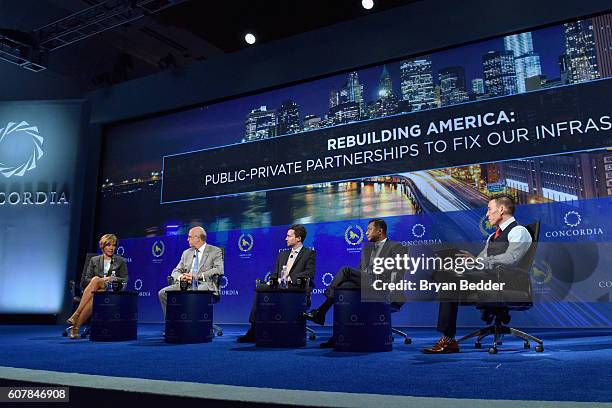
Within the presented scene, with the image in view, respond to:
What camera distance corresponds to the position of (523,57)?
20.9 feet

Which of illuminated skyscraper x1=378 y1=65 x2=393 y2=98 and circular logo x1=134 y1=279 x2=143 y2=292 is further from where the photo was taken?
circular logo x1=134 y1=279 x2=143 y2=292

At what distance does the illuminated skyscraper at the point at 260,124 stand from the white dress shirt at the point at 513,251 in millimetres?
4992

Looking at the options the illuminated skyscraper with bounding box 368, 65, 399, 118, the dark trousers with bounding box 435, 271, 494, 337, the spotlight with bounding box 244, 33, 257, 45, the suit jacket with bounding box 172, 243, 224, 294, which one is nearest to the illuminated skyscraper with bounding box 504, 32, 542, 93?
the illuminated skyscraper with bounding box 368, 65, 399, 118

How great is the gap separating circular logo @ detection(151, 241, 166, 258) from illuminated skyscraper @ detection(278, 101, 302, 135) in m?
2.76

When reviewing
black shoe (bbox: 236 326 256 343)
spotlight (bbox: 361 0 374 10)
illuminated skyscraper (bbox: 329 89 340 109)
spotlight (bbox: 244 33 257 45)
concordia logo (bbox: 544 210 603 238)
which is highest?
spotlight (bbox: 244 33 257 45)

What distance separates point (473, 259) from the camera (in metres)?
3.47

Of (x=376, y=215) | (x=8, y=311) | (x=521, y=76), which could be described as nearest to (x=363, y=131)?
(x=376, y=215)

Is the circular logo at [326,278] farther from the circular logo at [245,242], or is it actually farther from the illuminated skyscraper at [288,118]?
the illuminated skyscraper at [288,118]

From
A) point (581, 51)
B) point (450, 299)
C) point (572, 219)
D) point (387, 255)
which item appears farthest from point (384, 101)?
point (450, 299)

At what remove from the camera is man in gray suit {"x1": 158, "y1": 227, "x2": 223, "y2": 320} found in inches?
211

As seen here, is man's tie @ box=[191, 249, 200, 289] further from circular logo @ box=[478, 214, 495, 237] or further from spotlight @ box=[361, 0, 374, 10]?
spotlight @ box=[361, 0, 374, 10]

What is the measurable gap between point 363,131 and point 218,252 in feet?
9.43

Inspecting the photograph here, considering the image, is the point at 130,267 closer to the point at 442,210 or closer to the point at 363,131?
the point at 363,131

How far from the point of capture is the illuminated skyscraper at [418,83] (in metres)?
6.85
